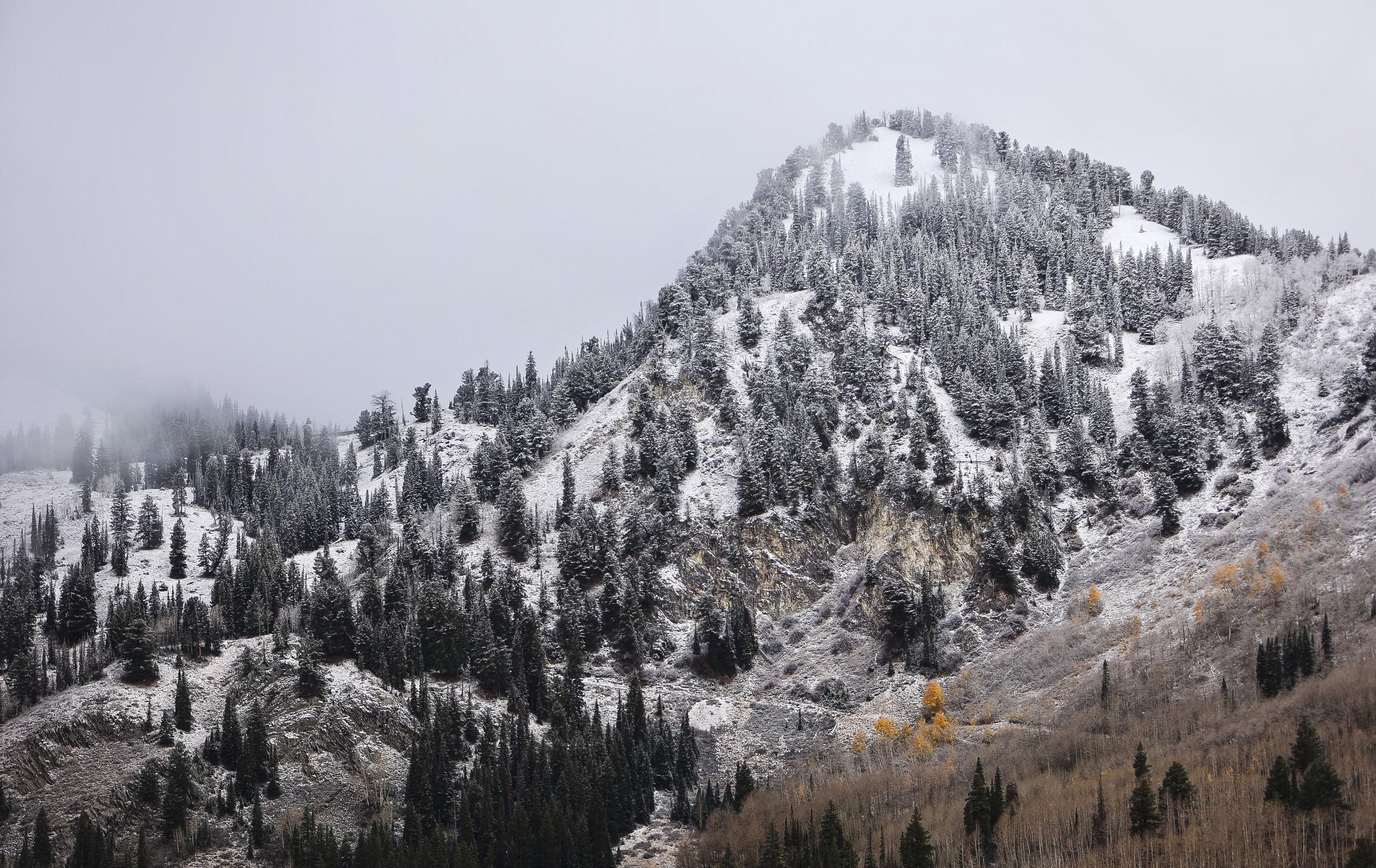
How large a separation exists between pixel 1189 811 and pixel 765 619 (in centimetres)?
8226

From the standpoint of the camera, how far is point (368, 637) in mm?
155125

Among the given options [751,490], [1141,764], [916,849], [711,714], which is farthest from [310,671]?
[1141,764]

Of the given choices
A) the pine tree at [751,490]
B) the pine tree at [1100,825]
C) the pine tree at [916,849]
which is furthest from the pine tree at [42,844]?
the pine tree at [1100,825]

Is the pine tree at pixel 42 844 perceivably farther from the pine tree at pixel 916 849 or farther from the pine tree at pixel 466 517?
the pine tree at pixel 916 849

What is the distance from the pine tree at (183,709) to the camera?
13700 centimetres

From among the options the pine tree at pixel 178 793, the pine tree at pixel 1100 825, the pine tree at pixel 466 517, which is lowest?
the pine tree at pixel 1100 825

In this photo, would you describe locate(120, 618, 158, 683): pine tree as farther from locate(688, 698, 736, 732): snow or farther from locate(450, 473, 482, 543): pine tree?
locate(688, 698, 736, 732): snow

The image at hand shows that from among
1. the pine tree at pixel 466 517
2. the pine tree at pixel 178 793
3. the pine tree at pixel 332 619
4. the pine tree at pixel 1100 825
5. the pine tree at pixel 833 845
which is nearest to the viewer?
the pine tree at pixel 1100 825

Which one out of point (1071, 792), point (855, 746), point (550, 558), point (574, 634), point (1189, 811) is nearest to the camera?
point (1189, 811)

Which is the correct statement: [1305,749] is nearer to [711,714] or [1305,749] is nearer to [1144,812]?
[1144,812]

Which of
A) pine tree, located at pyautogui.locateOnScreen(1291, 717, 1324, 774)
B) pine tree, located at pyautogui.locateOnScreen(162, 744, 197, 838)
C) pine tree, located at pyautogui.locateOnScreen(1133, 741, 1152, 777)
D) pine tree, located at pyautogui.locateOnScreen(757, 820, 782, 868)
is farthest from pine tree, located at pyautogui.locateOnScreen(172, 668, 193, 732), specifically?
pine tree, located at pyautogui.locateOnScreen(1291, 717, 1324, 774)

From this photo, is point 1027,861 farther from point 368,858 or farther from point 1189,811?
point 368,858

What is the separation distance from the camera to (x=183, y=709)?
138 meters

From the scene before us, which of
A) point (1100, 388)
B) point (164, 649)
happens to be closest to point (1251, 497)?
point (1100, 388)
